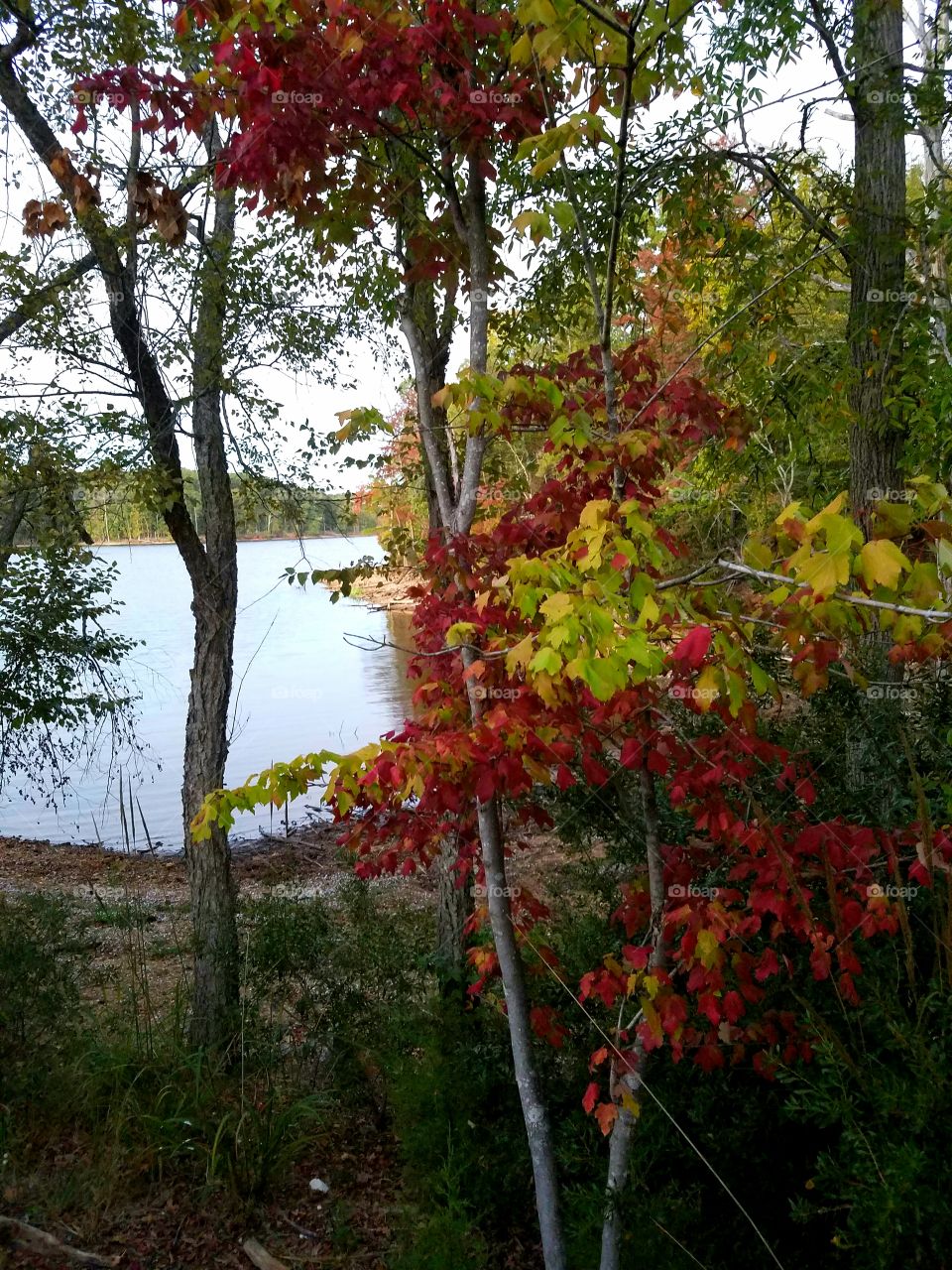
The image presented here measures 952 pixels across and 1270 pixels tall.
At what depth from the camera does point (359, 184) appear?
9.73 ft

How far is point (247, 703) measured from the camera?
1493cm

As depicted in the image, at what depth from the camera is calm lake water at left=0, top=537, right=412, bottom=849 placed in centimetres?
1020

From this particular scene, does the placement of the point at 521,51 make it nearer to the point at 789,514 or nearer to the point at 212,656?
the point at 789,514

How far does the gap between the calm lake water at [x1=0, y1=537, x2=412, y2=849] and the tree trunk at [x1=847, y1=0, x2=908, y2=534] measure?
2684 millimetres

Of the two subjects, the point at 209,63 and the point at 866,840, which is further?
the point at 209,63

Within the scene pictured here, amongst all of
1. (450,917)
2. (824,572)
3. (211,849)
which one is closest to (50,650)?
(211,849)

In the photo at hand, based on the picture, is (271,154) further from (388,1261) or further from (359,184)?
(388,1261)

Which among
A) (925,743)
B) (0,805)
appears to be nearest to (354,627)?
(0,805)

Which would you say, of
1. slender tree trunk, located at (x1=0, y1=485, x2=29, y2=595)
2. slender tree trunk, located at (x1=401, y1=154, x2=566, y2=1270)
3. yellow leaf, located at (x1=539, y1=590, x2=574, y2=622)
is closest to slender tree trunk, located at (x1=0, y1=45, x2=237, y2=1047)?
slender tree trunk, located at (x1=0, y1=485, x2=29, y2=595)

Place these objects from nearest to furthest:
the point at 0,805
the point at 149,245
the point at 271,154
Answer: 1. the point at 271,154
2. the point at 149,245
3. the point at 0,805

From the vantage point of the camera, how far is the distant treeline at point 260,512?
500cm

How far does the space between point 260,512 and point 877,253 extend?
3.68 m

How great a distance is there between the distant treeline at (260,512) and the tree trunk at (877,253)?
2686mm

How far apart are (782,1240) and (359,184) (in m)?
3.49
